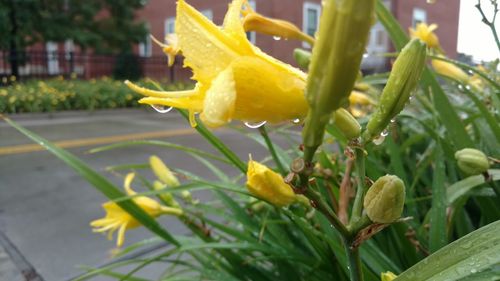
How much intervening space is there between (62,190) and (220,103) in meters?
2.94

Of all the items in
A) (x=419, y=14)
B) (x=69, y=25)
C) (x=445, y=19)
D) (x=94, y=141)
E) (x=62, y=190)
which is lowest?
(x=94, y=141)

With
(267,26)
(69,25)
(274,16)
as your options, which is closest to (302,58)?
(267,26)

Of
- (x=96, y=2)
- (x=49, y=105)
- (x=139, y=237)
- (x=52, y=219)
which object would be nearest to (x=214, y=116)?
(x=139, y=237)

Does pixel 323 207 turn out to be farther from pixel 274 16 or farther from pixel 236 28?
pixel 274 16

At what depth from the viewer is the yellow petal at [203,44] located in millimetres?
310

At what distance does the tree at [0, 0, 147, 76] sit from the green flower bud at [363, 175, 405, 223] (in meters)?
9.41

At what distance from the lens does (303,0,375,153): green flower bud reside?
22cm

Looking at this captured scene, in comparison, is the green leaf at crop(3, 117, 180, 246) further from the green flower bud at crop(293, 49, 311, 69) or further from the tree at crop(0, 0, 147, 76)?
the tree at crop(0, 0, 147, 76)

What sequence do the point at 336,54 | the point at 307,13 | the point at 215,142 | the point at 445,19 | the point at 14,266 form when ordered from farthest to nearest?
the point at 445,19, the point at 307,13, the point at 14,266, the point at 215,142, the point at 336,54

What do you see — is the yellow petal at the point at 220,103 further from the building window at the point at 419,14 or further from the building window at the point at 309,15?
the building window at the point at 419,14

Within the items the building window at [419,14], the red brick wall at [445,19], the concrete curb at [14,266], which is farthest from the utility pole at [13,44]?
the red brick wall at [445,19]

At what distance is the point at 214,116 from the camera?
0.26 metres

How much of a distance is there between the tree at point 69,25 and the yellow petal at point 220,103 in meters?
9.38

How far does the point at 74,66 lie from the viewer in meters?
10.1
